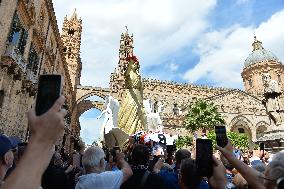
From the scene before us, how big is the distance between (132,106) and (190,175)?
26.7 ft

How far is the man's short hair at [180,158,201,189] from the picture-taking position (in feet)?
9.58

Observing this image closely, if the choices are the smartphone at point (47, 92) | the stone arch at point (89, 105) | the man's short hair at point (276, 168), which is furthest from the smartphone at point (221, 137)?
the stone arch at point (89, 105)

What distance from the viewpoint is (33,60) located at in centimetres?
1973

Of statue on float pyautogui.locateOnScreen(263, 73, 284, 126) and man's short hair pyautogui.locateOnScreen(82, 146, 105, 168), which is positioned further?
statue on float pyautogui.locateOnScreen(263, 73, 284, 126)

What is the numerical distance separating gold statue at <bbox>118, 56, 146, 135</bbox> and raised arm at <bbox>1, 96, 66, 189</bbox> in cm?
974

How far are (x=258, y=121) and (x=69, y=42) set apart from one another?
112 ft

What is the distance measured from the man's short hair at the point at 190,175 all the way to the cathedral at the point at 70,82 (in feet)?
24.5

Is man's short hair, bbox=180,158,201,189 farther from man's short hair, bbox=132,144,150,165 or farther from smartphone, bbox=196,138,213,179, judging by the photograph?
man's short hair, bbox=132,144,150,165

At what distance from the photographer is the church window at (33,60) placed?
19.0 meters

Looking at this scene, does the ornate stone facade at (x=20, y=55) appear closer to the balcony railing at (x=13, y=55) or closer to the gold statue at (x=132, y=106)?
the balcony railing at (x=13, y=55)

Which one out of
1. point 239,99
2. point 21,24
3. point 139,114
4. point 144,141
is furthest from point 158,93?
point 144,141

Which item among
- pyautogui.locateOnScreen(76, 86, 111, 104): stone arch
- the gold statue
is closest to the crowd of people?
the gold statue

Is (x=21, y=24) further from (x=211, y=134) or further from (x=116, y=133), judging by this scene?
(x=211, y=134)

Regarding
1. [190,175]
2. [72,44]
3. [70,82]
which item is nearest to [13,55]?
[190,175]
